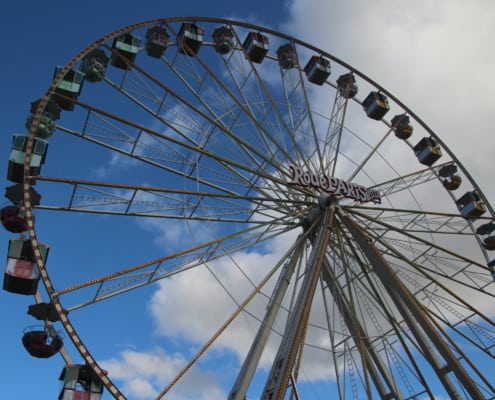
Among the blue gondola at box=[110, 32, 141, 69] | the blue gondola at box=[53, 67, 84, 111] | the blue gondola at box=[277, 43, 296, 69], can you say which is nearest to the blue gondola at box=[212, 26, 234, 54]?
the blue gondola at box=[277, 43, 296, 69]

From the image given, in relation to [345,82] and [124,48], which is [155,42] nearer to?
[124,48]

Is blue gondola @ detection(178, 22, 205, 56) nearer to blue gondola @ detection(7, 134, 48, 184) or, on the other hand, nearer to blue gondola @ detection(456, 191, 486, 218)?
blue gondola @ detection(7, 134, 48, 184)

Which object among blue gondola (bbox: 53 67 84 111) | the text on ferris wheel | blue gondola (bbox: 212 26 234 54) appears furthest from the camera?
blue gondola (bbox: 212 26 234 54)

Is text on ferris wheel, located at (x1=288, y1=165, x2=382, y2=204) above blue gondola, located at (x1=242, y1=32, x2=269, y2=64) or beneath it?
beneath

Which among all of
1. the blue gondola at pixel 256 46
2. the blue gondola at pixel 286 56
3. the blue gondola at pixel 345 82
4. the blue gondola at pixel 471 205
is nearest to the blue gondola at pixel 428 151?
the blue gondola at pixel 471 205

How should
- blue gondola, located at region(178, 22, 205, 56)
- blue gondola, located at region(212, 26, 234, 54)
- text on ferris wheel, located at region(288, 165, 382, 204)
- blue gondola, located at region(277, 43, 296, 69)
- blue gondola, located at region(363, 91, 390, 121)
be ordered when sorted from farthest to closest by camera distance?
blue gondola, located at region(363, 91, 390, 121), blue gondola, located at region(277, 43, 296, 69), blue gondola, located at region(212, 26, 234, 54), blue gondola, located at region(178, 22, 205, 56), text on ferris wheel, located at region(288, 165, 382, 204)

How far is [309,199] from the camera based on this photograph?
14445 millimetres

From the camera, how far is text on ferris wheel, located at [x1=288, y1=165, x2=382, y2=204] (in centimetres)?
1366

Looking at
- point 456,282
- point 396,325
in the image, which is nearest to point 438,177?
point 456,282

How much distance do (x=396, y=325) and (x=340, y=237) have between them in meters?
2.58

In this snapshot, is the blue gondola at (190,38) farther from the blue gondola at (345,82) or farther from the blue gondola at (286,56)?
the blue gondola at (345,82)

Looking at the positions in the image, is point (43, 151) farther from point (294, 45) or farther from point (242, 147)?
point (294, 45)

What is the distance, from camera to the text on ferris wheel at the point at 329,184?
13656 mm

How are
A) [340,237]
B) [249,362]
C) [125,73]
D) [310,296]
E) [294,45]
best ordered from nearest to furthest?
[310,296], [249,362], [340,237], [125,73], [294,45]
